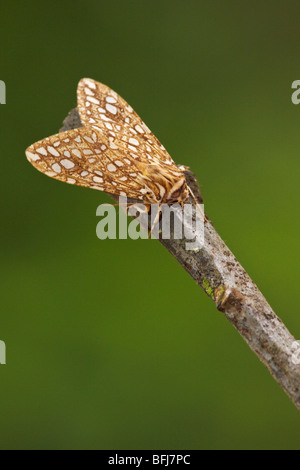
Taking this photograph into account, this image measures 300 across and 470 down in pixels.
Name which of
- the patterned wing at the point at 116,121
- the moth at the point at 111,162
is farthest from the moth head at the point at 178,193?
the patterned wing at the point at 116,121

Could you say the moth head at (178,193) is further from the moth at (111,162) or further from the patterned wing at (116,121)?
the patterned wing at (116,121)

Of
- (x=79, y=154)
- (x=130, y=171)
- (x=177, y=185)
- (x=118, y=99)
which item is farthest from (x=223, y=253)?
(x=118, y=99)

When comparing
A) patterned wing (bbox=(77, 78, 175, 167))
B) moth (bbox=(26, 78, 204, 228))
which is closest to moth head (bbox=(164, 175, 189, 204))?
moth (bbox=(26, 78, 204, 228))

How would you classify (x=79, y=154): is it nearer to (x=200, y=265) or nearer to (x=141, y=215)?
(x=141, y=215)

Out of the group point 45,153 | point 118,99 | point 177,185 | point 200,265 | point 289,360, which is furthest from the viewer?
point 118,99

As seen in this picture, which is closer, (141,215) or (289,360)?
(289,360)

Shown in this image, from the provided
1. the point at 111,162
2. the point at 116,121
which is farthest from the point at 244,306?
the point at 116,121

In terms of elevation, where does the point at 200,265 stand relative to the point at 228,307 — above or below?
above

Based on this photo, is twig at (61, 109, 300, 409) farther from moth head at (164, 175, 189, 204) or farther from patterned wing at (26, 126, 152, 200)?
patterned wing at (26, 126, 152, 200)
